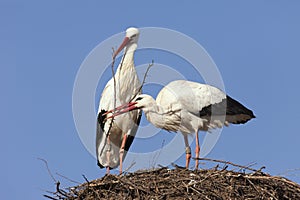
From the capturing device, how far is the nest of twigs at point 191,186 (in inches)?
356

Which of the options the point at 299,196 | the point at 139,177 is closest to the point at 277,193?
the point at 299,196

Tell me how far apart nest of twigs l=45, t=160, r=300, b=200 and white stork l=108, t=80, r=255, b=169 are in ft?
4.70

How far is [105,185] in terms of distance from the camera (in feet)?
30.8

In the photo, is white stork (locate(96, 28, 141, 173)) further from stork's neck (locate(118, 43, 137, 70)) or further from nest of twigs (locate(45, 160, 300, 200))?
nest of twigs (locate(45, 160, 300, 200))

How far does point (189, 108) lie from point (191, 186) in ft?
6.83

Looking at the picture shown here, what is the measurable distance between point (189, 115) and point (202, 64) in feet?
2.36

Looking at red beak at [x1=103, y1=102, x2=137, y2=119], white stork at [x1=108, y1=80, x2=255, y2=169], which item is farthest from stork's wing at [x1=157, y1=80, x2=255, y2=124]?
red beak at [x1=103, y1=102, x2=137, y2=119]

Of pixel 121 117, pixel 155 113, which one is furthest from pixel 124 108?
pixel 155 113

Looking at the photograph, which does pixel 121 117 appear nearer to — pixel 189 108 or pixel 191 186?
pixel 189 108

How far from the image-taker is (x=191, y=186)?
9117 mm

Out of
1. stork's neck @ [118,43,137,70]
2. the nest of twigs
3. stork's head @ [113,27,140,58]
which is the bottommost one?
the nest of twigs

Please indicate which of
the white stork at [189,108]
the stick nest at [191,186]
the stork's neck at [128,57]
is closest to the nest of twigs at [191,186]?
the stick nest at [191,186]

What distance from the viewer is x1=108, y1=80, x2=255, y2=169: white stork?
35.9 feet

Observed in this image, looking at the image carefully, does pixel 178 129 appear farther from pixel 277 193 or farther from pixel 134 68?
pixel 277 193
